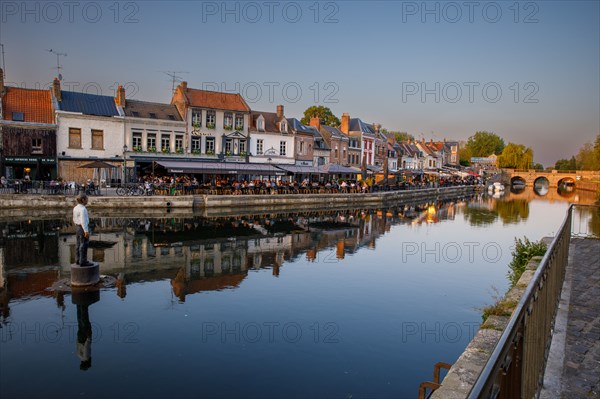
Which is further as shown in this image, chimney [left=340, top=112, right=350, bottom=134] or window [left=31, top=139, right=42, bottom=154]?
chimney [left=340, top=112, right=350, bottom=134]

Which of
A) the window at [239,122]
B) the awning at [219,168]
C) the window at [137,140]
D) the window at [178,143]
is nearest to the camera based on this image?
the awning at [219,168]

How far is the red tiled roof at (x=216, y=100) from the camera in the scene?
4334cm

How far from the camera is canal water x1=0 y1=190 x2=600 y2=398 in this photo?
7.41 metres

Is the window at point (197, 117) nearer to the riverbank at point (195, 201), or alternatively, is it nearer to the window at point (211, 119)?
the window at point (211, 119)

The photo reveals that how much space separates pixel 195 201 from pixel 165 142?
35.3 feet

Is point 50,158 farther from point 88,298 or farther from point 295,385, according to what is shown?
point 295,385

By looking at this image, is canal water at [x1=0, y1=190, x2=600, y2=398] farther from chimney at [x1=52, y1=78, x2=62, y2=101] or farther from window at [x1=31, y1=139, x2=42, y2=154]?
chimney at [x1=52, y1=78, x2=62, y2=101]

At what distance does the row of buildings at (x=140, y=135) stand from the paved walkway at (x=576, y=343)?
28.8 metres

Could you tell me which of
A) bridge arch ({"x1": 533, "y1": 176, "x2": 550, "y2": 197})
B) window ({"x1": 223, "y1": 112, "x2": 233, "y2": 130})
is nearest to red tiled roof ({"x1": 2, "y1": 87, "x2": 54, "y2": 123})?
window ({"x1": 223, "y1": 112, "x2": 233, "y2": 130})

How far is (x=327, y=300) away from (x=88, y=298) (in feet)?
19.5

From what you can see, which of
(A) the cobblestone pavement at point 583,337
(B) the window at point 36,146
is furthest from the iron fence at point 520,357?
(B) the window at point 36,146

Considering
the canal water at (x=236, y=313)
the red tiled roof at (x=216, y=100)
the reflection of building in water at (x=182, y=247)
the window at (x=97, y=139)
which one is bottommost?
the canal water at (x=236, y=313)

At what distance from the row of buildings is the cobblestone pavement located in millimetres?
→ 28307

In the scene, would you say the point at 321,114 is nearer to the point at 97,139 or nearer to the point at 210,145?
the point at 210,145
